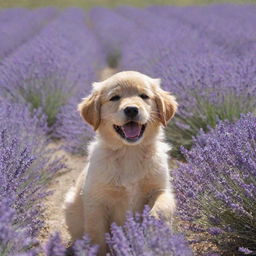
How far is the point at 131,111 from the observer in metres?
Answer: 2.39

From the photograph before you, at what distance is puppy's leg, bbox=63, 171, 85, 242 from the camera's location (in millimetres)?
2594

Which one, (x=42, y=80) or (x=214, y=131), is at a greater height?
(x=214, y=131)

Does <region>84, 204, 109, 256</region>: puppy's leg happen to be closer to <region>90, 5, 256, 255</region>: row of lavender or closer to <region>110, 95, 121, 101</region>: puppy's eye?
<region>90, 5, 256, 255</region>: row of lavender

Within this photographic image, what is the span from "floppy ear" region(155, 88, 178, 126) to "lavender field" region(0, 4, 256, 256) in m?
0.23

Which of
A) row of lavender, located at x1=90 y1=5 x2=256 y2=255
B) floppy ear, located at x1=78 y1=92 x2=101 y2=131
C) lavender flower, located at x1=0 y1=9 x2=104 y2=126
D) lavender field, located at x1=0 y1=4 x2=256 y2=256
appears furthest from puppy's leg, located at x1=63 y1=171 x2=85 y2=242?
lavender flower, located at x1=0 y1=9 x2=104 y2=126

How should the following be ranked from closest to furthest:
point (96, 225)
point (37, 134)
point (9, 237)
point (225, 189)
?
point (9, 237), point (225, 189), point (96, 225), point (37, 134)

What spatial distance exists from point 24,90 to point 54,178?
1.53 m

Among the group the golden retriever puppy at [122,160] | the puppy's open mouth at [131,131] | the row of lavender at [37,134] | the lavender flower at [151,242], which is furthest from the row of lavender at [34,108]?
the lavender flower at [151,242]

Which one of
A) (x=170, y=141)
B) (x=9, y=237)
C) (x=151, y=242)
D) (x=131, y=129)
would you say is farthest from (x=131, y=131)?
(x=170, y=141)

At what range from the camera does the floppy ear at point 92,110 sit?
8.46 feet

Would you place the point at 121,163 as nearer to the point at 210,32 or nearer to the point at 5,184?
the point at 5,184

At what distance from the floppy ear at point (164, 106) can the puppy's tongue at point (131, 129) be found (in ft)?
0.56

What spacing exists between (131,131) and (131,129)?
12 mm

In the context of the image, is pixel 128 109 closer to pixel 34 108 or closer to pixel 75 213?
pixel 75 213
